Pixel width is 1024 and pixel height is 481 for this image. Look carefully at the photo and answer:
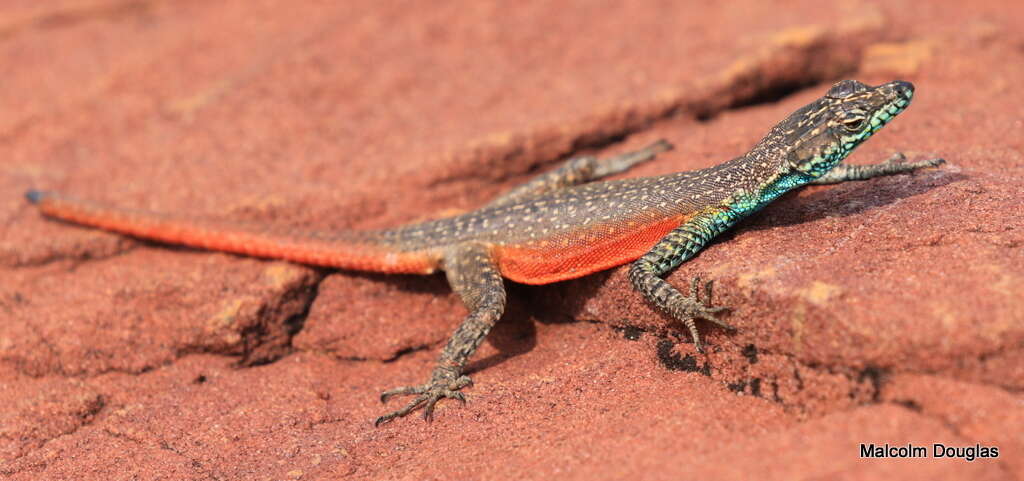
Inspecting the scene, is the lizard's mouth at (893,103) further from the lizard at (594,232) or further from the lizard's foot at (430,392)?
the lizard's foot at (430,392)

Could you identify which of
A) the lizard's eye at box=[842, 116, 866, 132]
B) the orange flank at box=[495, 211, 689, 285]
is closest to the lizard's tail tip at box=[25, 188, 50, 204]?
the orange flank at box=[495, 211, 689, 285]

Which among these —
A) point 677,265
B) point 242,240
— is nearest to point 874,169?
point 677,265

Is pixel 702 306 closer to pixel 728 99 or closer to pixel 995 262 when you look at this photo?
pixel 995 262

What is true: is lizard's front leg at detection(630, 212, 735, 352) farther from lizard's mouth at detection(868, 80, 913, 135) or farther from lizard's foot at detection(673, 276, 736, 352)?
lizard's mouth at detection(868, 80, 913, 135)

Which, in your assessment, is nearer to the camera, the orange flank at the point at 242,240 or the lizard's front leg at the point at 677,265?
the lizard's front leg at the point at 677,265

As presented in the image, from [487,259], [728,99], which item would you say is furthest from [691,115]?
[487,259]

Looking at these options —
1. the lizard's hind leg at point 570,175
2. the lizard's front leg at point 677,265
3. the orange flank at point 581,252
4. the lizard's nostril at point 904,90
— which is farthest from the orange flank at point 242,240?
the lizard's nostril at point 904,90
